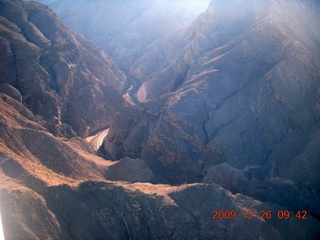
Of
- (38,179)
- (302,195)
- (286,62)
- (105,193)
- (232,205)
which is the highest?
(286,62)

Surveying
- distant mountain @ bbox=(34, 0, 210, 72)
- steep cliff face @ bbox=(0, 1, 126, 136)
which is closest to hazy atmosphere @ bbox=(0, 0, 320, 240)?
steep cliff face @ bbox=(0, 1, 126, 136)

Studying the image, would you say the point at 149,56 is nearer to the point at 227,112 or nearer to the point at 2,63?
the point at 2,63

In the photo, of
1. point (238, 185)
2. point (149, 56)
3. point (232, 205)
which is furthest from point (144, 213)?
point (149, 56)

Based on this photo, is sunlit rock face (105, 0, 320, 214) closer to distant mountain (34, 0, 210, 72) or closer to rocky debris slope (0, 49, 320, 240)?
rocky debris slope (0, 49, 320, 240)

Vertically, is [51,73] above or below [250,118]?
above

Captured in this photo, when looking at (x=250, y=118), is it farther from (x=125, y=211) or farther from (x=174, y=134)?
(x=125, y=211)
